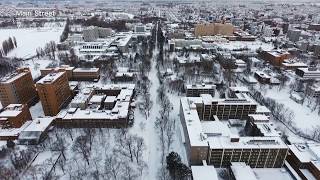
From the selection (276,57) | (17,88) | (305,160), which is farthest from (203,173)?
(276,57)

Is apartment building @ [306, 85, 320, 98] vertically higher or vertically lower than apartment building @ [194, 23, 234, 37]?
lower

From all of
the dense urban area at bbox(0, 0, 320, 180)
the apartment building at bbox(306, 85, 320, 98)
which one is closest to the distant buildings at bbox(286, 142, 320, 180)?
the dense urban area at bbox(0, 0, 320, 180)

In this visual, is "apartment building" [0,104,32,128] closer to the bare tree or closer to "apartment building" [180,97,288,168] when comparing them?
the bare tree

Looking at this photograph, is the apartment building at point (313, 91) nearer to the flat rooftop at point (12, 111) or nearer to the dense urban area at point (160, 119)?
the dense urban area at point (160, 119)

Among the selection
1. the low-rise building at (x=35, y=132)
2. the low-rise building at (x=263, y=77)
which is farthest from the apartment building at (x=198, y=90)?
the low-rise building at (x=35, y=132)

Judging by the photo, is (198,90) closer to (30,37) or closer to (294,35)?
(294,35)

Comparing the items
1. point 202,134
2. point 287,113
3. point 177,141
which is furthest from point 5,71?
point 287,113
